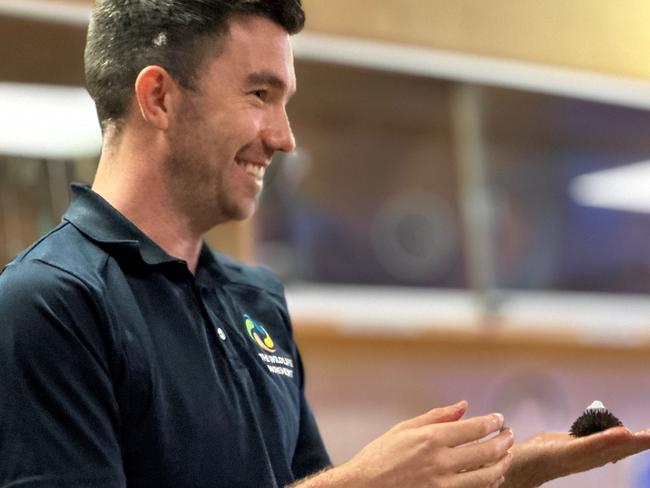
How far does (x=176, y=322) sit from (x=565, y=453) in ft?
1.61

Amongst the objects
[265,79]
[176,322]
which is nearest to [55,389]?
[176,322]

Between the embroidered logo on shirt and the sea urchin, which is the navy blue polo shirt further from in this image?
the sea urchin

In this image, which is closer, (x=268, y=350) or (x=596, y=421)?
(x=596, y=421)

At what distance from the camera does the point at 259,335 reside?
4.62ft

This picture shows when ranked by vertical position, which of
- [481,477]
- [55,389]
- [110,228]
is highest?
[110,228]

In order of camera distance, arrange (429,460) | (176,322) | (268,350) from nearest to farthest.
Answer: (429,460), (176,322), (268,350)

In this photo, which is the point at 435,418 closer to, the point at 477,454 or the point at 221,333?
the point at 477,454

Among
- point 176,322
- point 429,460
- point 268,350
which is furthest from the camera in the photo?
point 268,350

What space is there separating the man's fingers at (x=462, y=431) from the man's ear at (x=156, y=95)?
19.4 inches

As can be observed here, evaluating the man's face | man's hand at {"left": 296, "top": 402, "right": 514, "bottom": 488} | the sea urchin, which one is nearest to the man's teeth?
the man's face

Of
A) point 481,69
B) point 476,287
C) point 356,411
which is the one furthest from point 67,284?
point 476,287

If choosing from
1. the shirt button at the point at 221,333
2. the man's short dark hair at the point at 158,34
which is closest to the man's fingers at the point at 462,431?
the shirt button at the point at 221,333

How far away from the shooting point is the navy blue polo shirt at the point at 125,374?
1.09 m

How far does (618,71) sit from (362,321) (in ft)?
6.83
